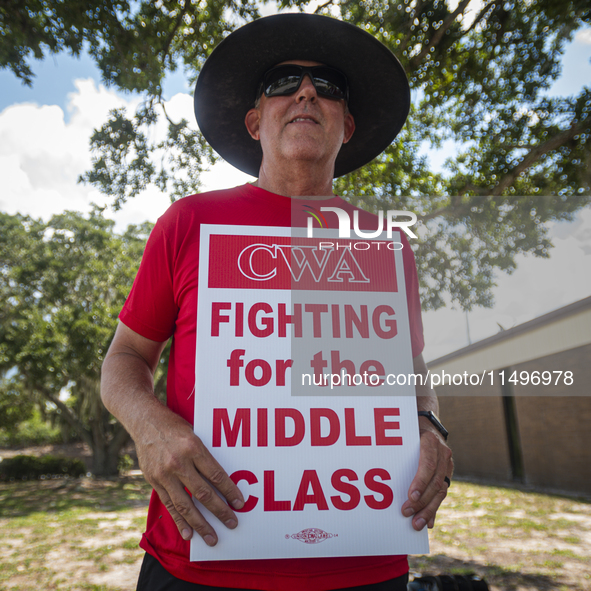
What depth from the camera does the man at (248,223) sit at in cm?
107

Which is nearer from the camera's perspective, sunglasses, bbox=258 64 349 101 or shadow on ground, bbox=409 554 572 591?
sunglasses, bbox=258 64 349 101

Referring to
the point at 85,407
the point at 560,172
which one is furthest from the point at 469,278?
the point at 85,407

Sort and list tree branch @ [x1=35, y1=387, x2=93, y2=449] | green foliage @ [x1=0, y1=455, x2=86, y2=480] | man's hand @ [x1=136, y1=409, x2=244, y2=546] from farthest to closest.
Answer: green foliage @ [x1=0, y1=455, x2=86, y2=480]
tree branch @ [x1=35, y1=387, x2=93, y2=449]
man's hand @ [x1=136, y1=409, x2=244, y2=546]

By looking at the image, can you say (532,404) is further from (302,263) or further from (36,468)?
(36,468)

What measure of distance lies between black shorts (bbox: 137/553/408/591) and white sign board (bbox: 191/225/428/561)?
5.4 inches

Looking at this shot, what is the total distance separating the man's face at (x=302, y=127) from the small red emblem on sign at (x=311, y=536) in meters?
1.21

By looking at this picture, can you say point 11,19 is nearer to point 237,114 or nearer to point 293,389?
point 237,114

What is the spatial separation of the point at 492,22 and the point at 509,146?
150 centimetres

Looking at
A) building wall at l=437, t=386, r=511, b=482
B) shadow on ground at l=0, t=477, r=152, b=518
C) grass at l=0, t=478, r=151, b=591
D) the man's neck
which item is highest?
the man's neck

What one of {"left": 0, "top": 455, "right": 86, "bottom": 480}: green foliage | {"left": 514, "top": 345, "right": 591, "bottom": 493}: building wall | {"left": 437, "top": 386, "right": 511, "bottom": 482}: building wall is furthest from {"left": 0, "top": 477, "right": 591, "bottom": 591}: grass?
{"left": 0, "top": 455, "right": 86, "bottom": 480}: green foliage

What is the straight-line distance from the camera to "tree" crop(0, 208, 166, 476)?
45.2 ft

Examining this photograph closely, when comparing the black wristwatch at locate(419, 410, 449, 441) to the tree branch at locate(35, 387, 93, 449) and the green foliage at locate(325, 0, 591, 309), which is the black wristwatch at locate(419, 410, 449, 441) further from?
the tree branch at locate(35, 387, 93, 449)

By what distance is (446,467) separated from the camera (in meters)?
1.19

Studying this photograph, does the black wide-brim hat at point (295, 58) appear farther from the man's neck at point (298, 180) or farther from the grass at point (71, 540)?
the grass at point (71, 540)
